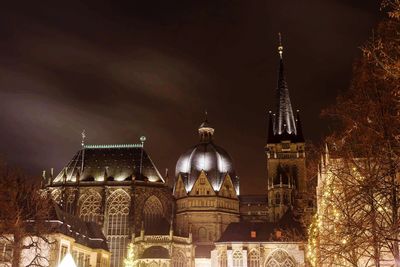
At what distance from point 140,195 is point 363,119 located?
61885mm

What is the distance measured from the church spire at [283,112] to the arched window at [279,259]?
27827 mm

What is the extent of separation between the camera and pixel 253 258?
234ft

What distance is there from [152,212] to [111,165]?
10473mm

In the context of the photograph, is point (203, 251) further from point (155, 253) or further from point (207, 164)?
point (207, 164)

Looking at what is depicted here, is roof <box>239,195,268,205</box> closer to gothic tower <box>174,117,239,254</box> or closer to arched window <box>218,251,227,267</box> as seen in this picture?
gothic tower <box>174,117,239,254</box>

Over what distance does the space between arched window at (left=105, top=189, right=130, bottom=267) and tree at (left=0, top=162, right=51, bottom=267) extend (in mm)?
22123

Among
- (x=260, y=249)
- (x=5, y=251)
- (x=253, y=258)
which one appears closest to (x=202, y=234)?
(x=253, y=258)

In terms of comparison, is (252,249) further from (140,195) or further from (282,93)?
(282,93)

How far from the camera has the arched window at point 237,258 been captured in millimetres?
71000

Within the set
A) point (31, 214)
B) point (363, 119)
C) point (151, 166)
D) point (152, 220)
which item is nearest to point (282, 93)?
point (151, 166)

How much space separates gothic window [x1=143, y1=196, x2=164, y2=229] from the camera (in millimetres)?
80750

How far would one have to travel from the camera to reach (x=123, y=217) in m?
80.2

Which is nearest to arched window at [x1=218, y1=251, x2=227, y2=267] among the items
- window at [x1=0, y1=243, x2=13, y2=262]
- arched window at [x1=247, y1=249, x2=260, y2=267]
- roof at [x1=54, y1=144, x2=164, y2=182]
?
arched window at [x1=247, y1=249, x2=260, y2=267]

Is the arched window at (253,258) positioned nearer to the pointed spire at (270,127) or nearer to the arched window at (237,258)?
the arched window at (237,258)
